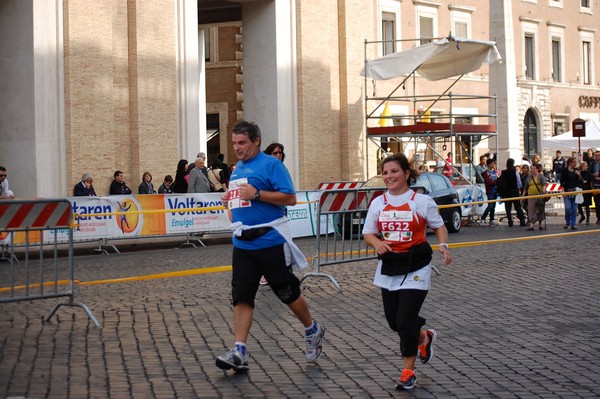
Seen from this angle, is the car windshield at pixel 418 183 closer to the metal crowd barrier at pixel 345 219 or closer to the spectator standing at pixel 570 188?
the spectator standing at pixel 570 188

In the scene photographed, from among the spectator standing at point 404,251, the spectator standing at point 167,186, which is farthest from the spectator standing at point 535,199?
the spectator standing at point 404,251

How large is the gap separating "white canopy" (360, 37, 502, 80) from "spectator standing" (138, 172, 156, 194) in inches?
362

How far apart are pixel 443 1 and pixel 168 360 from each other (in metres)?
43.4

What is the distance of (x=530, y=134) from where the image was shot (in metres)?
57.1

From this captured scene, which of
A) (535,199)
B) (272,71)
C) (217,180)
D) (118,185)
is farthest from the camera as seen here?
(272,71)

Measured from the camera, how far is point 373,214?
29.1 ft

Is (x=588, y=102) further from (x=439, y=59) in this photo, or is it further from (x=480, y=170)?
(x=480, y=170)

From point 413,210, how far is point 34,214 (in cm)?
455

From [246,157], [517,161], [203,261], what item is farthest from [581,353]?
[517,161]

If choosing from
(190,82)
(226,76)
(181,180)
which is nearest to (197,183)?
(181,180)

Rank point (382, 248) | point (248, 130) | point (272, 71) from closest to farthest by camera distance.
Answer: point (382, 248) → point (248, 130) → point (272, 71)

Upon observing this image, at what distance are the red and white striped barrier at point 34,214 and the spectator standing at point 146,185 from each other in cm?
1519

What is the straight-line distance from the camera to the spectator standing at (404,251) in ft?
27.8

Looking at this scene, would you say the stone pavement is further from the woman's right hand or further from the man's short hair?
the man's short hair
